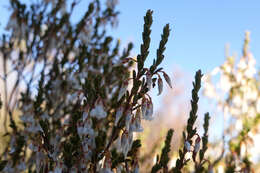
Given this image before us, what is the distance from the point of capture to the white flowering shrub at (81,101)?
59.8 inches

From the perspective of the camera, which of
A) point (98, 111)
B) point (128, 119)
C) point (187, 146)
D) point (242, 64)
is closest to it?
point (128, 119)

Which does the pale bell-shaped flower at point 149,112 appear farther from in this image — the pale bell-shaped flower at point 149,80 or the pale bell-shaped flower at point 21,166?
the pale bell-shaped flower at point 21,166

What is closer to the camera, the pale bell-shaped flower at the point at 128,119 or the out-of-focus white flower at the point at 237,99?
the pale bell-shaped flower at the point at 128,119

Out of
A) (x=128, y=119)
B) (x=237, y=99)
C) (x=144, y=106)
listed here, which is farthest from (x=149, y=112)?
(x=237, y=99)

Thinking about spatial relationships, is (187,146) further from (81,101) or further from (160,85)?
(81,101)

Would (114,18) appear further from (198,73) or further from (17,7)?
(198,73)

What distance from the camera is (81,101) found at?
10.1ft

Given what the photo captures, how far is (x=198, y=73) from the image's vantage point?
1826mm

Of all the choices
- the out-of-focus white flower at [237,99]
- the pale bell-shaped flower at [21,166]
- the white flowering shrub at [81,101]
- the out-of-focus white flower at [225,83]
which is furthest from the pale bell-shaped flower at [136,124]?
the out-of-focus white flower at [225,83]

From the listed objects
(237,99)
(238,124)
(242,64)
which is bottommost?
(238,124)

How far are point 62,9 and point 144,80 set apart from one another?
2.64 m

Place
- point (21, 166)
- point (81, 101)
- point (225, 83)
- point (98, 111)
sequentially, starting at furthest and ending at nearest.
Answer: point (225, 83), point (81, 101), point (21, 166), point (98, 111)

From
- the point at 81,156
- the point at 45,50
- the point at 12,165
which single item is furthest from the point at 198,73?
the point at 45,50

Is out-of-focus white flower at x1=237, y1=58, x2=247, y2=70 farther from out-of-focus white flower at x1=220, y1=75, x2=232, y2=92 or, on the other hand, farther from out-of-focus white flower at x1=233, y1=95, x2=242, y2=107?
out-of-focus white flower at x1=233, y1=95, x2=242, y2=107
